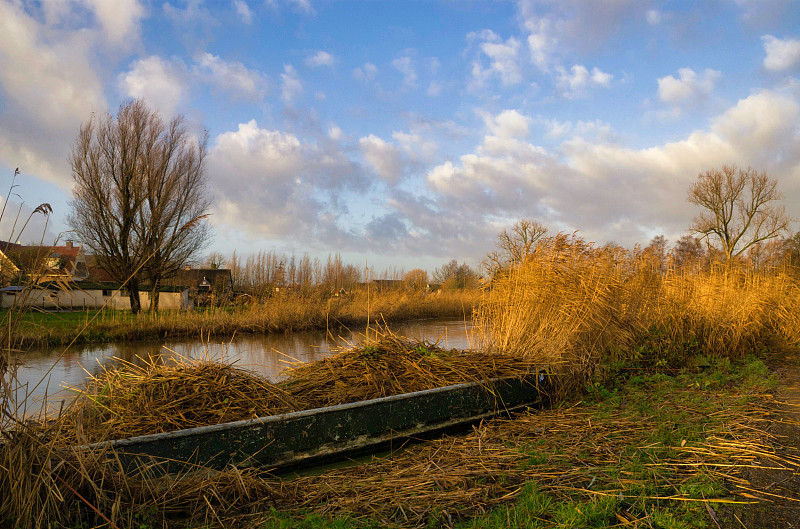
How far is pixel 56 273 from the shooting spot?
2.73 meters

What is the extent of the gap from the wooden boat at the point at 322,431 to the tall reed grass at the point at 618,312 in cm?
109

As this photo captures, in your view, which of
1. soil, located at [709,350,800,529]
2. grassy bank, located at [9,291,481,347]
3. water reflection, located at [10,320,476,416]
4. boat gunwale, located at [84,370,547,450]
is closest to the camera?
soil, located at [709,350,800,529]

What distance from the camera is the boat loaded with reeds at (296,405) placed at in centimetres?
342

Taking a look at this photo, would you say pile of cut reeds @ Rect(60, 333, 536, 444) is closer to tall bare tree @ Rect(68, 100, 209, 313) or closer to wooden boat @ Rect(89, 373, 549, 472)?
wooden boat @ Rect(89, 373, 549, 472)

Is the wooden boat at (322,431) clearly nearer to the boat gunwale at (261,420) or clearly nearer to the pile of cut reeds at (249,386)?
the boat gunwale at (261,420)

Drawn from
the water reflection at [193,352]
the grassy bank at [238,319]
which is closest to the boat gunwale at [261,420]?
the water reflection at [193,352]

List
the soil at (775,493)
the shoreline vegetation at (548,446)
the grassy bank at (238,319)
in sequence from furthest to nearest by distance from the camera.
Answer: the grassy bank at (238,319) → the shoreline vegetation at (548,446) → the soil at (775,493)

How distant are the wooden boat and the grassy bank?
308 inches

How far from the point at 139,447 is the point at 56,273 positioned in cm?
124

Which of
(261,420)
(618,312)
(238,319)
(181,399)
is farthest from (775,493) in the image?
(238,319)

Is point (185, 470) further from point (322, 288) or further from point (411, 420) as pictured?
point (322, 288)

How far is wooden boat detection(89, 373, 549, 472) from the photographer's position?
3271 mm

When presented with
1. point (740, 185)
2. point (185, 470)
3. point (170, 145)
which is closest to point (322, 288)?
point (170, 145)

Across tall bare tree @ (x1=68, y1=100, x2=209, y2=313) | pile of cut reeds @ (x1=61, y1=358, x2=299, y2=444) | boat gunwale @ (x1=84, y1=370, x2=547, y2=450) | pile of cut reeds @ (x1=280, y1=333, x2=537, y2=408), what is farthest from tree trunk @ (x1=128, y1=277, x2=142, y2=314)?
boat gunwale @ (x1=84, y1=370, x2=547, y2=450)
